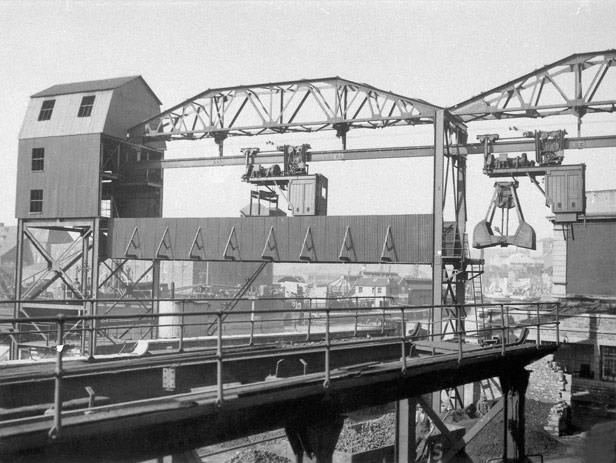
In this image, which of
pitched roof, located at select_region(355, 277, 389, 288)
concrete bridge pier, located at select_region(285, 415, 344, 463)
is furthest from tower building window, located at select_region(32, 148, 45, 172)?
pitched roof, located at select_region(355, 277, 389, 288)

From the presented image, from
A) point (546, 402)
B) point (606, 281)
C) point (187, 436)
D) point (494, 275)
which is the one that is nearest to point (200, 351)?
point (187, 436)

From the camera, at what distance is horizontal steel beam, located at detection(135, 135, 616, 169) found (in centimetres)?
2058

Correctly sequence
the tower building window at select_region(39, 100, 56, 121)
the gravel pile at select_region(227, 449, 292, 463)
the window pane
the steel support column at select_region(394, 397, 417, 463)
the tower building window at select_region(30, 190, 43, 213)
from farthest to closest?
the tower building window at select_region(39, 100, 56, 121) → the tower building window at select_region(30, 190, 43, 213) → the window pane → the gravel pile at select_region(227, 449, 292, 463) → the steel support column at select_region(394, 397, 417, 463)

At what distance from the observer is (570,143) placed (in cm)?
2084

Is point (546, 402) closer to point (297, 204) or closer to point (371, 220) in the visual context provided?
point (371, 220)

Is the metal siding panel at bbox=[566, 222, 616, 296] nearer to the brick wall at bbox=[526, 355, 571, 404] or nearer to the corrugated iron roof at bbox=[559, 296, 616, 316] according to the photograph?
the corrugated iron roof at bbox=[559, 296, 616, 316]

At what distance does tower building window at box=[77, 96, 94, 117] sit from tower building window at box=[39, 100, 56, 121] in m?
1.66

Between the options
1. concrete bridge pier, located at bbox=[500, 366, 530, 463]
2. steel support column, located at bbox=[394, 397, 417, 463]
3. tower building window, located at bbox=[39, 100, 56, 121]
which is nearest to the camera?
steel support column, located at bbox=[394, 397, 417, 463]

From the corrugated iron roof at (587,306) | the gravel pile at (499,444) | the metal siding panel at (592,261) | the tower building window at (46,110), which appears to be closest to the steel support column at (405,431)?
the gravel pile at (499,444)

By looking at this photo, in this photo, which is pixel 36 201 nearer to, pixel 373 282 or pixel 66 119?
pixel 66 119

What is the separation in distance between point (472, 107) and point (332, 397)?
16.6 metres

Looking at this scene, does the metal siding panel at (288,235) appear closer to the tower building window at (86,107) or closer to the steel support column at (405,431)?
the tower building window at (86,107)

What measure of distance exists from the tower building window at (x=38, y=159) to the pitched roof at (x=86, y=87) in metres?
2.70

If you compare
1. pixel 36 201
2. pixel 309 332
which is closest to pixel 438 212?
pixel 309 332
